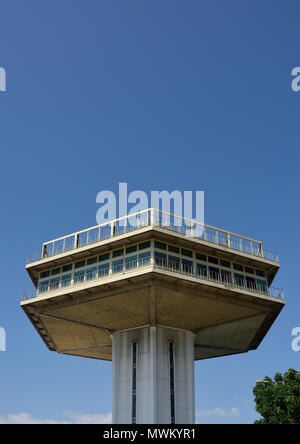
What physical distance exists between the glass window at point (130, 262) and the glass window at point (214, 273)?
650 cm

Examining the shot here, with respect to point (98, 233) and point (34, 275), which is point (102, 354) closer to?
point (34, 275)

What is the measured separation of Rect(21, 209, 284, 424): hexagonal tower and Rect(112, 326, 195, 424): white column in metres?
0.08

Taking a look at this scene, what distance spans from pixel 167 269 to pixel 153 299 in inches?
114

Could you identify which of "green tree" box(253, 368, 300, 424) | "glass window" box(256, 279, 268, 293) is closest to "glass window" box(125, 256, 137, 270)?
"glass window" box(256, 279, 268, 293)

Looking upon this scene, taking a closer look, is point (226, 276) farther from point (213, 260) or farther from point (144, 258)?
point (144, 258)

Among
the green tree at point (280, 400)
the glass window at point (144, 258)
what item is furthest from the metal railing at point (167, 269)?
the green tree at point (280, 400)

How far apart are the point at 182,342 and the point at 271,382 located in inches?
536

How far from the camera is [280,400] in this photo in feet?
172

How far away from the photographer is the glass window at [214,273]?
142 ft

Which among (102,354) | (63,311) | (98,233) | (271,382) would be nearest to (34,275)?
(63,311)

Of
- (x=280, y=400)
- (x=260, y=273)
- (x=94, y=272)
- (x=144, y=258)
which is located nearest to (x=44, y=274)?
A: (x=94, y=272)

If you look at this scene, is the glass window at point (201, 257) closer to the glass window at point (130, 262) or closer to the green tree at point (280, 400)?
A: the glass window at point (130, 262)

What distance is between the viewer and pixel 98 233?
1731 inches
